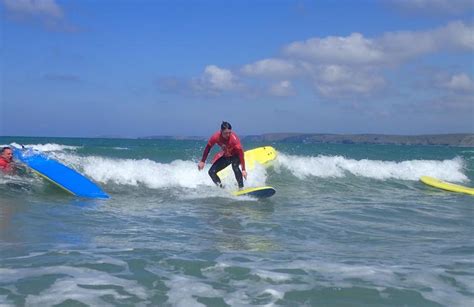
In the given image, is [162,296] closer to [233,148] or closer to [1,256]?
[1,256]

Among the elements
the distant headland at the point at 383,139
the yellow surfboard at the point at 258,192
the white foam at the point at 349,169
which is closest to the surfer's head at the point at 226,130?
the yellow surfboard at the point at 258,192

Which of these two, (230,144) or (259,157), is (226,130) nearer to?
(230,144)

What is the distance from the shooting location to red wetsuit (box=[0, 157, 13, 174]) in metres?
10.6

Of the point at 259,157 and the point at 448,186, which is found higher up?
the point at 259,157

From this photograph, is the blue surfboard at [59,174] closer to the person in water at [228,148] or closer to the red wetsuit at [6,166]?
the red wetsuit at [6,166]

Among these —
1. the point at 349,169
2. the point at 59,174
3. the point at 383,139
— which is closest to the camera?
the point at 59,174

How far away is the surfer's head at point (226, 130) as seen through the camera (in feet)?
31.6

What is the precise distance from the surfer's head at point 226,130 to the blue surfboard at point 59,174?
2.60 metres

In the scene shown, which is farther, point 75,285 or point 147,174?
point 147,174

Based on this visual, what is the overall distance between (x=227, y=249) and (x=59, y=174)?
595 cm

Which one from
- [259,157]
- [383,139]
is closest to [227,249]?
[259,157]

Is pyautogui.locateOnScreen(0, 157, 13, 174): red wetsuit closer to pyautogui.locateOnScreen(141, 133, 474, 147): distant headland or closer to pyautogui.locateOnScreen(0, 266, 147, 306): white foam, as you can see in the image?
pyautogui.locateOnScreen(0, 266, 147, 306): white foam

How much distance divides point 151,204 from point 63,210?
1.80m

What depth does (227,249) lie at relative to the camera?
535cm
